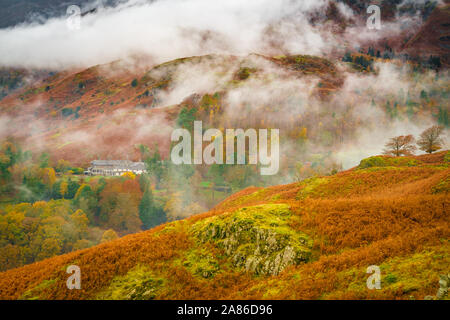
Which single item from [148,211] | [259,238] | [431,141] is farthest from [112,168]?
[259,238]

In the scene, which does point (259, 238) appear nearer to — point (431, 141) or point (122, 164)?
point (431, 141)

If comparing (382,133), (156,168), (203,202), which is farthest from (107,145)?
(382,133)

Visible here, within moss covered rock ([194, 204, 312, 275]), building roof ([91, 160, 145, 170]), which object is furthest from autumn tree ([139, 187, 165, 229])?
moss covered rock ([194, 204, 312, 275])

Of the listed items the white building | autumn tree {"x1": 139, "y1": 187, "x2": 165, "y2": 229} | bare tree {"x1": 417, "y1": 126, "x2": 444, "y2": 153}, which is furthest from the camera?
the white building

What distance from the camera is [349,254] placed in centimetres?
996

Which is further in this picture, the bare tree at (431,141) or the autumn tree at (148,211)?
Result: the autumn tree at (148,211)

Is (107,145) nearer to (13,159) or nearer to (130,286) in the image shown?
(13,159)

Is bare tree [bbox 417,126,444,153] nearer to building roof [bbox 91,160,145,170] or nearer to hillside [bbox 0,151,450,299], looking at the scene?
hillside [bbox 0,151,450,299]

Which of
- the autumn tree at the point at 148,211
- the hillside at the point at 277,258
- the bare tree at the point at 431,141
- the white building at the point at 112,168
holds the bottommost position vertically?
the autumn tree at the point at 148,211

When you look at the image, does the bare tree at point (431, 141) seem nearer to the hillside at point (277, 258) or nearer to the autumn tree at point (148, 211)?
the hillside at point (277, 258)

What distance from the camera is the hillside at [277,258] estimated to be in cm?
824

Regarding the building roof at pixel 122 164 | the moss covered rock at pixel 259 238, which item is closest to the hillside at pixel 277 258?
the moss covered rock at pixel 259 238

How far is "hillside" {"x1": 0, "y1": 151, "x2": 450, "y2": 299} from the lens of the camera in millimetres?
8242
